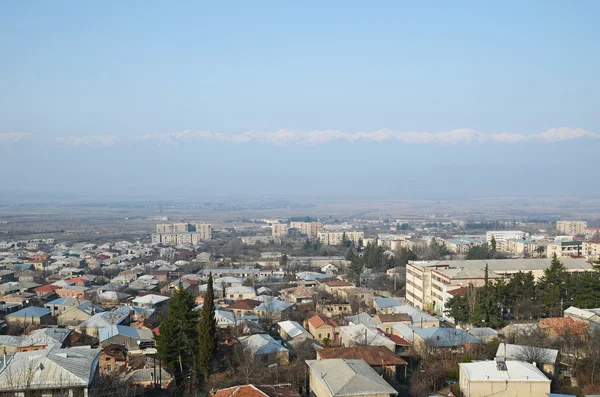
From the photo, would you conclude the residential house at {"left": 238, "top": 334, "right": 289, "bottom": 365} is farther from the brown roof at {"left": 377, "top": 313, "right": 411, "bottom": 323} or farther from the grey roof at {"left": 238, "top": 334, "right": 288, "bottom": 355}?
the brown roof at {"left": 377, "top": 313, "right": 411, "bottom": 323}

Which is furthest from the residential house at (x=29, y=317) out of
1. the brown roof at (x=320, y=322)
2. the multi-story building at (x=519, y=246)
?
the multi-story building at (x=519, y=246)

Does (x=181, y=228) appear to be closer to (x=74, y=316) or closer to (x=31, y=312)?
(x=31, y=312)

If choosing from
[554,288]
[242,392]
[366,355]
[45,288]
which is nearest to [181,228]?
[45,288]

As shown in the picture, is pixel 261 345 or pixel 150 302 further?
pixel 150 302

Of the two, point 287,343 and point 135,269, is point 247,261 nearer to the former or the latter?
point 135,269

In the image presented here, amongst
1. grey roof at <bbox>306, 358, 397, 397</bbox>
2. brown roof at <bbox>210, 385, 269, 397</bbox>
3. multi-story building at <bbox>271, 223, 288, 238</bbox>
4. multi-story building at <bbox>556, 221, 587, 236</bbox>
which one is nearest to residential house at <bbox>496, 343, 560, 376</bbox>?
grey roof at <bbox>306, 358, 397, 397</bbox>
